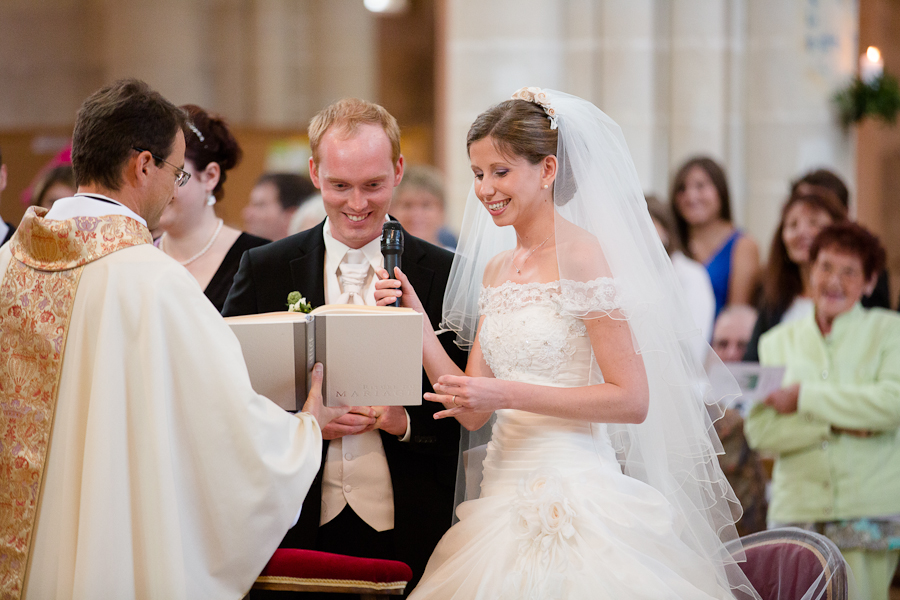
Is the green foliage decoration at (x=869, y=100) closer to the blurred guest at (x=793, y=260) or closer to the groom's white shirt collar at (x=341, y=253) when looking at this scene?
the blurred guest at (x=793, y=260)

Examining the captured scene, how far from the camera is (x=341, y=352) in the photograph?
231 centimetres

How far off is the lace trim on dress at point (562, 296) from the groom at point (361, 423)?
1.30ft

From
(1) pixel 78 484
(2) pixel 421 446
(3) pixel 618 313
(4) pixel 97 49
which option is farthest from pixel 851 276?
(4) pixel 97 49

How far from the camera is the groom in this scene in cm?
258

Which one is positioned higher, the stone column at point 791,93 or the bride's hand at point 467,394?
the stone column at point 791,93

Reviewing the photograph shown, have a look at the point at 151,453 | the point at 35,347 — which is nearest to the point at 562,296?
the point at 151,453

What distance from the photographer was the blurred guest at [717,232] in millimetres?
5926

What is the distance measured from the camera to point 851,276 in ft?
13.1

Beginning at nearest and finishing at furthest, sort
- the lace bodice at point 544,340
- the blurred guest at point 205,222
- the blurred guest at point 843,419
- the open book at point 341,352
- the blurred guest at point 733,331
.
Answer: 1. the open book at point 341,352
2. the lace bodice at point 544,340
3. the blurred guest at point 205,222
4. the blurred guest at point 843,419
5. the blurred guest at point 733,331

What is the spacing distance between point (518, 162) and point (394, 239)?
45cm

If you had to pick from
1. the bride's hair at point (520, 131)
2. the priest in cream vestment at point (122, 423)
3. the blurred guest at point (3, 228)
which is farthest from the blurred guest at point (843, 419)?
the blurred guest at point (3, 228)

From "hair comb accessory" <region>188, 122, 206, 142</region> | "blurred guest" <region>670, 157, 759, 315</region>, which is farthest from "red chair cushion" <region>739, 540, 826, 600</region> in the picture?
"blurred guest" <region>670, 157, 759, 315</region>

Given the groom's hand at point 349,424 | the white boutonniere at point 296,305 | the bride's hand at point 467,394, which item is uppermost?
the white boutonniere at point 296,305

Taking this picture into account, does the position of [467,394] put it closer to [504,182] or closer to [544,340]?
[544,340]
